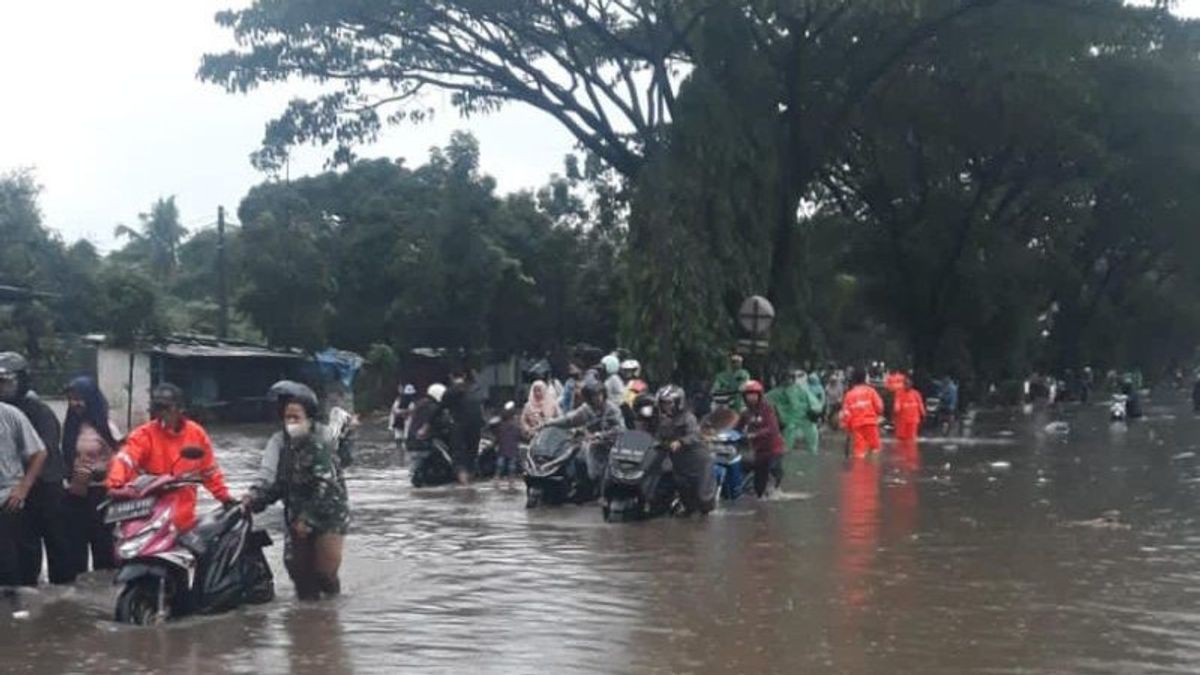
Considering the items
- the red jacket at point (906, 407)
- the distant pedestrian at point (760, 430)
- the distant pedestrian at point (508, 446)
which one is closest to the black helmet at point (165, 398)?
the distant pedestrian at point (760, 430)

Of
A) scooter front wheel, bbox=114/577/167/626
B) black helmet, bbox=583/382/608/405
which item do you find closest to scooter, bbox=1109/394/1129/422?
black helmet, bbox=583/382/608/405

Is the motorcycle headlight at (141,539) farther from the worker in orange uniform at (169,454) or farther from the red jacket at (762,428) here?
the red jacket at (762,428)

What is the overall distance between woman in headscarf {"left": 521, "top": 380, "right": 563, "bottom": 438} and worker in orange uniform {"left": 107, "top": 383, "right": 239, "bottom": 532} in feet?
34.1

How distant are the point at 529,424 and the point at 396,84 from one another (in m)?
11.5

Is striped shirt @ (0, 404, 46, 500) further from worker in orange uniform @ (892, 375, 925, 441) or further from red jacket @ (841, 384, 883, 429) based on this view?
worker in orange uniform @ (892, 375, 925, 441)

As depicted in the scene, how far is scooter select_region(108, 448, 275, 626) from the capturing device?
30.6 ft

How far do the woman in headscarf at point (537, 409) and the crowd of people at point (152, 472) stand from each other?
9606mm

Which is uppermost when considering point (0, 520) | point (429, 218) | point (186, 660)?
point (429, 218)

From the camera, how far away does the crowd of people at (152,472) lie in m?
9.88

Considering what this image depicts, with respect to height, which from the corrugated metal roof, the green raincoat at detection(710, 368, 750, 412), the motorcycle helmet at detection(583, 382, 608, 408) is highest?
the corrugated metal roof

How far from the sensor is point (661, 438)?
15133 mm

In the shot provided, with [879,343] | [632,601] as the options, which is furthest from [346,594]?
[879,343]

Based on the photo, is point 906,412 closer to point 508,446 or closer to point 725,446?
point 508,446

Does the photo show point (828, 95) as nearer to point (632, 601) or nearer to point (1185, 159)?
point (1185, 159)
